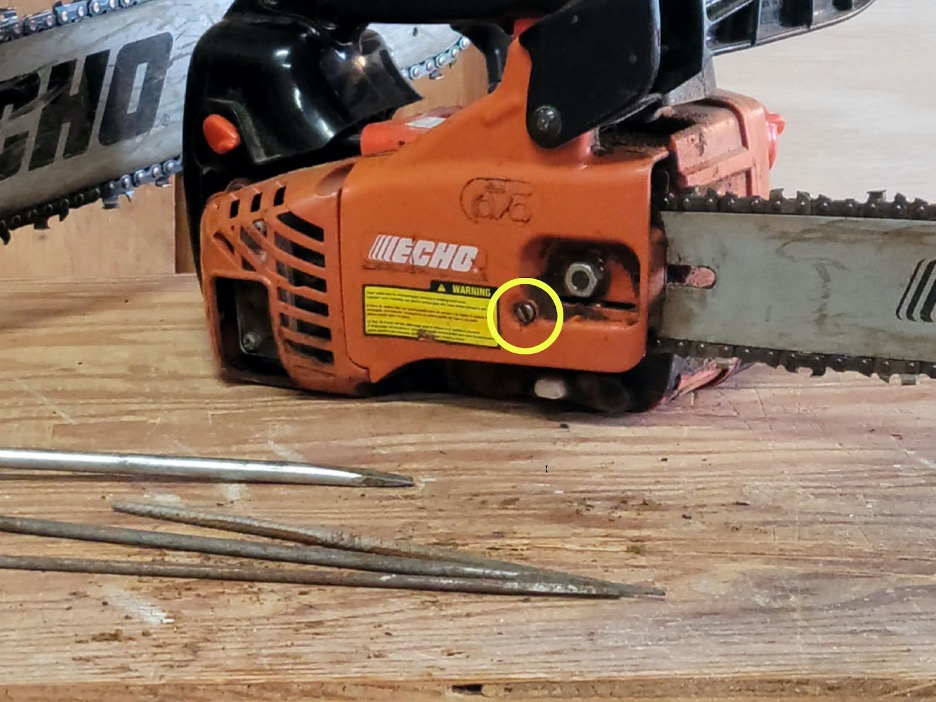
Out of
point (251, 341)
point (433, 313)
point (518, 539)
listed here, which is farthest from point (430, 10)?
point (518, 539)

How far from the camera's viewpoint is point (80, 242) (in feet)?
6.38

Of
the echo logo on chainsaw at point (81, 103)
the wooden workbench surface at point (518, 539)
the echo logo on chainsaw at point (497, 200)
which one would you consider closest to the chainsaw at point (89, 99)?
the echo logo on chainsaw at point (81, 103)

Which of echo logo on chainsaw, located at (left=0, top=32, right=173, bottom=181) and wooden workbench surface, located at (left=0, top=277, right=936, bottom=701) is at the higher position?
echo logo on chainsaw, located at (left=0, top=32, right=173, bottom=181)

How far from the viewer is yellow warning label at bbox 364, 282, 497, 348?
41.8 inches

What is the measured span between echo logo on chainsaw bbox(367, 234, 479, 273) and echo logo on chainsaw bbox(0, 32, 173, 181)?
55 centimetres

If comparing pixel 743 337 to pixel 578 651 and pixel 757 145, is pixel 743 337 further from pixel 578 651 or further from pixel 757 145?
pixel 578 651

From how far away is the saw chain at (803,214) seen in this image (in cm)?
90

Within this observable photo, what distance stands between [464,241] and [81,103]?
0.64 metres

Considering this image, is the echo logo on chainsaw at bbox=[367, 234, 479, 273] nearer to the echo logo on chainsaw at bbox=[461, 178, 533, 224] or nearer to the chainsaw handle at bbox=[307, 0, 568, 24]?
the echo logo on chainsaw at bbox=[461, 178, 533, 224]

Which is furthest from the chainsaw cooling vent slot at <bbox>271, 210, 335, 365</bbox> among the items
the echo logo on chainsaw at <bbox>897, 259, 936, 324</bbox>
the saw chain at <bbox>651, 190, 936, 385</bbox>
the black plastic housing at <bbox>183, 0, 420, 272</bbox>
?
the echo logo on chainsaw at <bbox>897, 259, 936, 324</bbox>

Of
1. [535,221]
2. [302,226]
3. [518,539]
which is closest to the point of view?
[518,539]

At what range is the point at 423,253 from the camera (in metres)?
1.06

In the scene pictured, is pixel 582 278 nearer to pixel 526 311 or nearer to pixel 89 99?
pixel 526 311

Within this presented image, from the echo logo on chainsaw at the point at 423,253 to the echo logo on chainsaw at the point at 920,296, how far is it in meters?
0.39
